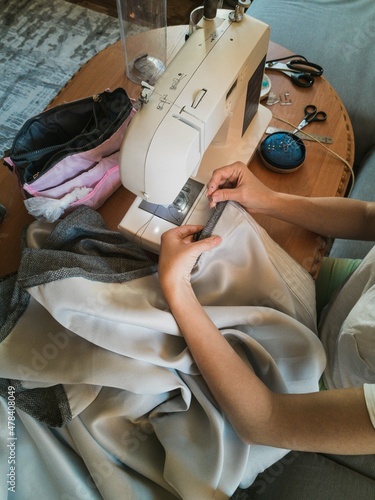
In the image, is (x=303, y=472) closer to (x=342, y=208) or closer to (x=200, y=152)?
(x=342, y=208)

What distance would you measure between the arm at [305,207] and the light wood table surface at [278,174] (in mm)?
45

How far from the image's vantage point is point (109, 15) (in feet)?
7.54

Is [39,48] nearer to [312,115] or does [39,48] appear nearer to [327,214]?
[312,115]

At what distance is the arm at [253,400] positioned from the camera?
2.11ft

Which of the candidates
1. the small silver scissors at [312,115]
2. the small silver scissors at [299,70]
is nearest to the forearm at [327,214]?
the small silver scissors at [312,115]

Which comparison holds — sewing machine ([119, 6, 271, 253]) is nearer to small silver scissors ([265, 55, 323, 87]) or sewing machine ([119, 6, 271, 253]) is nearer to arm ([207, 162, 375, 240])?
arm ([207, 162, 375, 240])

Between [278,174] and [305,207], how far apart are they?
0.15m

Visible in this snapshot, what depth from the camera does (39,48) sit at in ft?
7.15

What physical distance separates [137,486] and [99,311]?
32 centimetres

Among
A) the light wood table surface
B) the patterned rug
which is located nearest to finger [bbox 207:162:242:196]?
the light wood table surface

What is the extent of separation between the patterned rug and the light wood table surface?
0.89 meters

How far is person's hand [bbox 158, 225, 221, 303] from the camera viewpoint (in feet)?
2.55

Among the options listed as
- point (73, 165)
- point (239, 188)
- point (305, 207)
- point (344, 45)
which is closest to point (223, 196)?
point (239, 188)

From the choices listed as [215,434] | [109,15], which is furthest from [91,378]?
[109,15]
